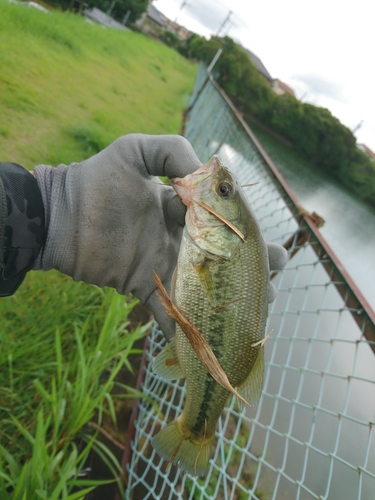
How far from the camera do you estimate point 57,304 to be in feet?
A: 8.30

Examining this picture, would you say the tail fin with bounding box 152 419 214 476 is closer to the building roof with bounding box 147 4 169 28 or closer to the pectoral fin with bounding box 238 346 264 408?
the pectoral fin with bounding box 238 346 264 408

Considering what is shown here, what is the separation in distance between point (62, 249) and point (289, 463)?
3.17 m

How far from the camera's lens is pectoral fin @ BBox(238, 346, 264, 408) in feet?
5.21

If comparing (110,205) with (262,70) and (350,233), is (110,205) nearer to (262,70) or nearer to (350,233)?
(350,233)

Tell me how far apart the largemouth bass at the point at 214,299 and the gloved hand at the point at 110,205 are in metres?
0.26

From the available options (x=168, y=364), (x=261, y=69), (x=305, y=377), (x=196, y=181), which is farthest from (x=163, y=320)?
(x=261, y=69)

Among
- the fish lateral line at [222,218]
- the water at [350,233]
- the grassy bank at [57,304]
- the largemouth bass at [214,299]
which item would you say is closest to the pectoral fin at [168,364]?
the largemouth bass at [214,299]

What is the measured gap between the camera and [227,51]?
42.4 meters

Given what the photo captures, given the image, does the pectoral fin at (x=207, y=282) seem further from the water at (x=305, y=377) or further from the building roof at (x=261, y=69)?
the building roof at (x=261, y=69)

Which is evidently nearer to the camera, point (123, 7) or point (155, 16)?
point (123, 7)

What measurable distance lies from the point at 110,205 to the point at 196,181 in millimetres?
565

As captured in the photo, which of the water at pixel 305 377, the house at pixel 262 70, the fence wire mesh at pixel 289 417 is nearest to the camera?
the fence wire mesh at pixel 289 417

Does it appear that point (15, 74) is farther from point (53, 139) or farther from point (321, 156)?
point (321, 156)

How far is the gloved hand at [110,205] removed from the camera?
1781 millimetres
